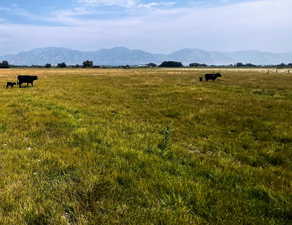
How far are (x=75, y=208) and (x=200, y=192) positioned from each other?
2204 millimetres

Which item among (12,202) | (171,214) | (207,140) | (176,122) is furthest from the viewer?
(176,122)

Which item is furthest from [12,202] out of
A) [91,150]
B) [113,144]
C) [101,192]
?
[113,144]

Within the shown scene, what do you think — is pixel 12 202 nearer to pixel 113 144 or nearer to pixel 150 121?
pixel 113 144

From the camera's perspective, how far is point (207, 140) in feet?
24.6

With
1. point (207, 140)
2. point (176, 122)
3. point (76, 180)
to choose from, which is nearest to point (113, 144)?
point (76, 180)

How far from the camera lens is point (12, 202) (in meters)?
3.79

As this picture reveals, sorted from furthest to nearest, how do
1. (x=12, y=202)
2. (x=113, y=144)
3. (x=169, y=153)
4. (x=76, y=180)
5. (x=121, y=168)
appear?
(x=113, y=144) < (x=169, y=153) < (x=121, y=168) < (x=76, y=180) < (x=12, y=202)

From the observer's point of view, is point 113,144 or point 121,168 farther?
point 113,144

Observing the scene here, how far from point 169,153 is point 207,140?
198 centimetres

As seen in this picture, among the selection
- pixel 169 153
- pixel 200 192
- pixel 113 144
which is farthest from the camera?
pixel 113 144

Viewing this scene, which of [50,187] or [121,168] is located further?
[121,168]

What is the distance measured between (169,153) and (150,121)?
13.6ft

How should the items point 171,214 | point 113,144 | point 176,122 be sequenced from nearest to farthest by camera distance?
point 171,214 → point 113,144 → point 176,122

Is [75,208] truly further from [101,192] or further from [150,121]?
[150,121]
